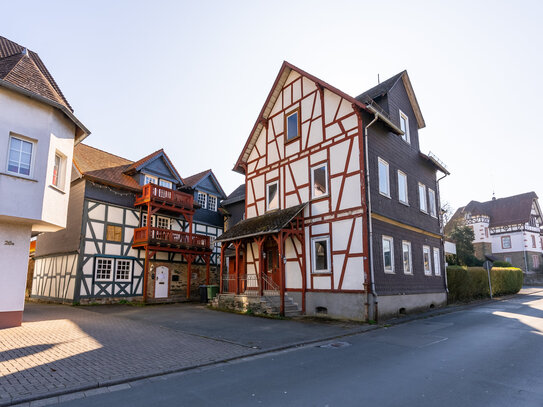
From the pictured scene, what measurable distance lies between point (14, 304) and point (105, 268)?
33.4 ft

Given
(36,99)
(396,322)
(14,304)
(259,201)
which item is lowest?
(396,322)

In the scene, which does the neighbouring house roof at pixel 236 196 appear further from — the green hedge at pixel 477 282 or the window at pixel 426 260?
the green hedge at pixel 477 282

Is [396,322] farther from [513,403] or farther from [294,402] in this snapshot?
[294,402]

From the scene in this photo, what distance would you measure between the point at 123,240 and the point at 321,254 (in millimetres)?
13228

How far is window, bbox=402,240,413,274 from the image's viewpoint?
54.3ft

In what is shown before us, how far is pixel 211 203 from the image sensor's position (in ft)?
93.9

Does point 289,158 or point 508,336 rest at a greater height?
point 289,158

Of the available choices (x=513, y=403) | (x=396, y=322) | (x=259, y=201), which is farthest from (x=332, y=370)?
(x=259, y=201)

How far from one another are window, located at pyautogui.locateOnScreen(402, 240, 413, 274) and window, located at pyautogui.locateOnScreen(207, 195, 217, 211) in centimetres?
1612

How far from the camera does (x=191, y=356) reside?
25.8 feet

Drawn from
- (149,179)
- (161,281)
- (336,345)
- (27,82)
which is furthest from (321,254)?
(149,179)

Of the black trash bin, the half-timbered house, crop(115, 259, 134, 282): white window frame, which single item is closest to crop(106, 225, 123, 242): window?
crop(115, 259, 134, 282): white window frame

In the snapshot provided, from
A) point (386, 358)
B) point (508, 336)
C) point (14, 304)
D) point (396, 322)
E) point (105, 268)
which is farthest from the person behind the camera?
point (105, 268)

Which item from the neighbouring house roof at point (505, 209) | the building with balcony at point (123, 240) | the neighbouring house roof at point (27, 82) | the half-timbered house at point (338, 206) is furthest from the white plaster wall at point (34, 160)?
the neighbouring house roof at point (505, 209)
